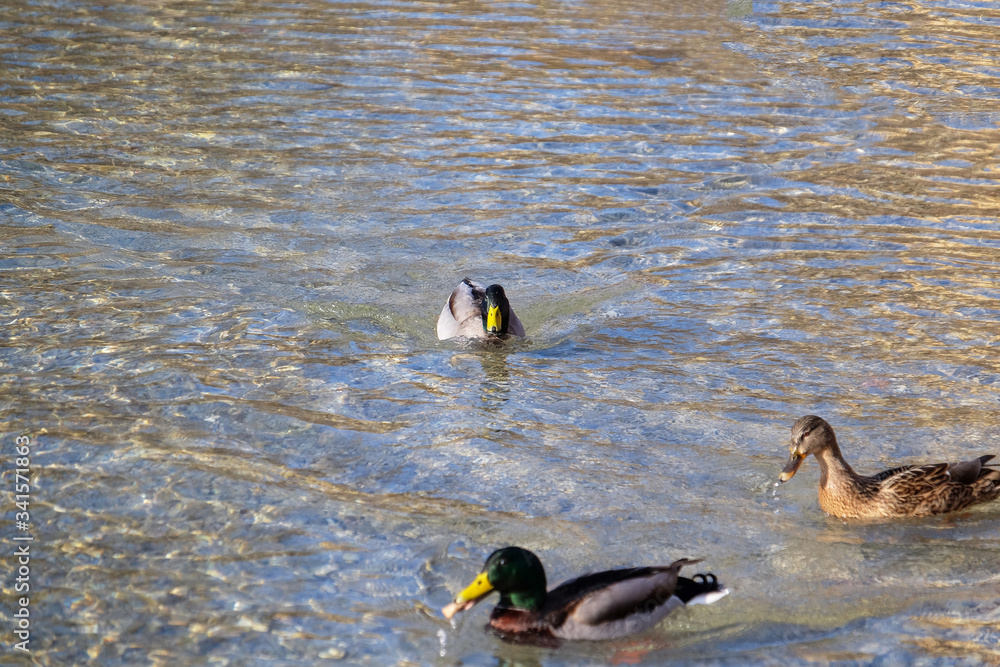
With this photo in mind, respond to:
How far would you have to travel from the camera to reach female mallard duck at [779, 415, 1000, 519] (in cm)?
599

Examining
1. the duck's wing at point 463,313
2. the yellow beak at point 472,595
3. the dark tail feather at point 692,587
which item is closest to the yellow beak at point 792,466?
the dark tail feather at point 692,587

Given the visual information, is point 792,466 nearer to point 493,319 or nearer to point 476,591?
point 476,591

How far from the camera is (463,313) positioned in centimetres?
868

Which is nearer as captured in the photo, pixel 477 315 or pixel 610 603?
pixel 610 603

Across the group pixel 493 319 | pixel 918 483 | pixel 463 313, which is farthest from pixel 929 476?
pixel 463 313

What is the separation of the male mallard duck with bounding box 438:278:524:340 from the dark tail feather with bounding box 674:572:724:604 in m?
3.51

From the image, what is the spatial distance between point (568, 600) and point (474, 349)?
369cm

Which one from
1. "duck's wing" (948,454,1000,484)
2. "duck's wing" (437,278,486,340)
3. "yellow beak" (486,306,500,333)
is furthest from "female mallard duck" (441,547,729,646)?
"duck's wing" (437,278,486,340)

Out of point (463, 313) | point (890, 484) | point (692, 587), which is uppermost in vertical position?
point (463, 313)

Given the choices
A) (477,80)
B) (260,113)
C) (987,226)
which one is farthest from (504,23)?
(987,226)

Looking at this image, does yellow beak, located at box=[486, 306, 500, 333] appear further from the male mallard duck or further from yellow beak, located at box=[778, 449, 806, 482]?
yellow beak, located at box=[778, 449, 806, 482]

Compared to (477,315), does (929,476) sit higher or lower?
lower

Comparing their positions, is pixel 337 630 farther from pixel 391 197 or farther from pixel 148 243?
pixel 391 197

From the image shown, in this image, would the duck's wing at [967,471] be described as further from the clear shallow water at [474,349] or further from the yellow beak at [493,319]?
the yellow beak at [493,319]
